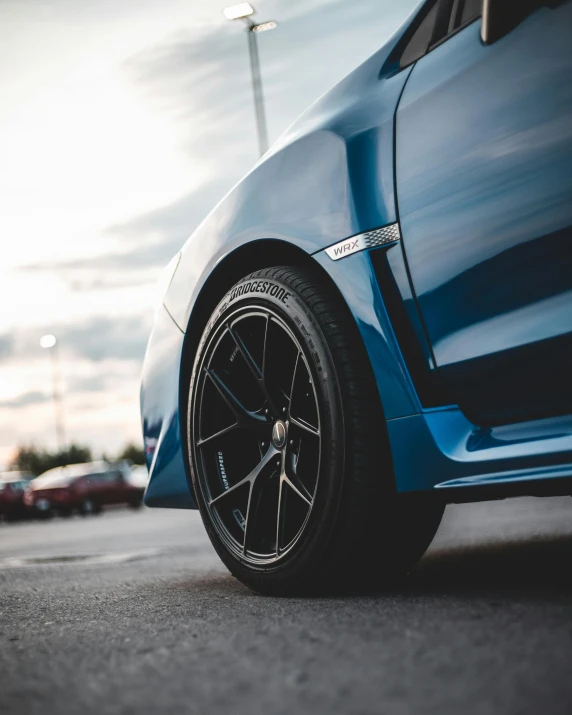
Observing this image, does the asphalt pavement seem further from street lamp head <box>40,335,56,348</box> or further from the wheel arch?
street lamp head <box>40,335,56,348</box>

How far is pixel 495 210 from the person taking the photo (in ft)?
6.77

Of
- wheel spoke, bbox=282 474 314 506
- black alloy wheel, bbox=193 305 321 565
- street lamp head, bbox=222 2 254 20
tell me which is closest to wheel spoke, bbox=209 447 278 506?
black alloy wheel, bbox=193 305 321 565

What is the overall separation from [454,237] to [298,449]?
77cm

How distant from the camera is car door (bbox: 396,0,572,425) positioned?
1.96 metres

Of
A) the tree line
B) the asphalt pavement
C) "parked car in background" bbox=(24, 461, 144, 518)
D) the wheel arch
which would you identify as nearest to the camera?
the asphalt pavement

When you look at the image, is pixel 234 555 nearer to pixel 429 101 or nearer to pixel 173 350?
pixel 173 350

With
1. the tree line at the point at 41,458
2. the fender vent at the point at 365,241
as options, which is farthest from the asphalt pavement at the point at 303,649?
the tree line at the point at 41,458

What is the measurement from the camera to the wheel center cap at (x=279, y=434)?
8.24ft

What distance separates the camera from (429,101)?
2.26 meters

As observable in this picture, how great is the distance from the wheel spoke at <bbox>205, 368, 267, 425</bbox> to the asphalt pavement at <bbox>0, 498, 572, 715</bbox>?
53 centimetres

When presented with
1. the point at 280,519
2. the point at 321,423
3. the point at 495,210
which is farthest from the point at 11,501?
the point at 495,210

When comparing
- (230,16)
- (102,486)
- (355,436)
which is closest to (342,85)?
(355,436)

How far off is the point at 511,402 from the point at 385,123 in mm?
842

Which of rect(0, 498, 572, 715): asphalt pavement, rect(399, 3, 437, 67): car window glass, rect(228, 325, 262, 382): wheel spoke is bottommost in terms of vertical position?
rect(0, 498, 572, 715): asphalt pavement
